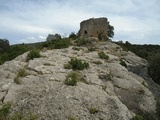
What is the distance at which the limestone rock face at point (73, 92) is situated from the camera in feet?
41.2

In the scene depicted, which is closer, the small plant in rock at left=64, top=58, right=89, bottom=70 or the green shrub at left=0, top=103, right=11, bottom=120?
the green shrub at left=0, top=103, right=11, bottom=120

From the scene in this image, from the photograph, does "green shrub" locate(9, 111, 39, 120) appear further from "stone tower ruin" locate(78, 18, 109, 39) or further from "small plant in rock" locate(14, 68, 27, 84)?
"stone tower ruin" locate(78, 18, 109, 39)

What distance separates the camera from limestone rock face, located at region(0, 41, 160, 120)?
12.6 m

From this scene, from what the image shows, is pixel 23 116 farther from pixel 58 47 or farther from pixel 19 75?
pixel 58 47

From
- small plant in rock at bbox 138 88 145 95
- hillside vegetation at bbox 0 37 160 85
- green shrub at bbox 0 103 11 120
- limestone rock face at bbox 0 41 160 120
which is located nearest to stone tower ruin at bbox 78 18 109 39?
hillside vegetation at bbox 0 37 160 85

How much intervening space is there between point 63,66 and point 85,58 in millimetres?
4208

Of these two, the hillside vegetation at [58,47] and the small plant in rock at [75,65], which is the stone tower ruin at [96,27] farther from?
the small plant in rock at [75,65]

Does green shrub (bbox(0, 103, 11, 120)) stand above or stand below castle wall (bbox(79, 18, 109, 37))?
below

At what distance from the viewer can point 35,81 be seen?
15.2m

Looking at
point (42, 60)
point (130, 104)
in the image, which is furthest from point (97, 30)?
point (130, 104)

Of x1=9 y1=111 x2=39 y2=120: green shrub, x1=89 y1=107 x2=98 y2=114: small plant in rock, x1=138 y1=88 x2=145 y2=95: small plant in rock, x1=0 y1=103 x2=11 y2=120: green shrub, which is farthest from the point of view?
x1=138 y1=88 x2=145 y2=95: small plant in rock

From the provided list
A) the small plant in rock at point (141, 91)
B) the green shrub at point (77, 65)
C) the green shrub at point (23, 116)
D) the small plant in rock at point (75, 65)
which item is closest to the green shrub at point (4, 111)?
the green shrub at point (23, 116)

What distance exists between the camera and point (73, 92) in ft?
46.0

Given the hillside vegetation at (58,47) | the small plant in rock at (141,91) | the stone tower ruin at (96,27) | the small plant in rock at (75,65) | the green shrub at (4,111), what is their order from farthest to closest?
1. the stone tower ruin at (96,27)
2. the hillside vegetation at (58,47)
3. the small plant in rock at (75,65)
4. the small plant in rock at (141,91)
5. the green shrub at (4,111)
